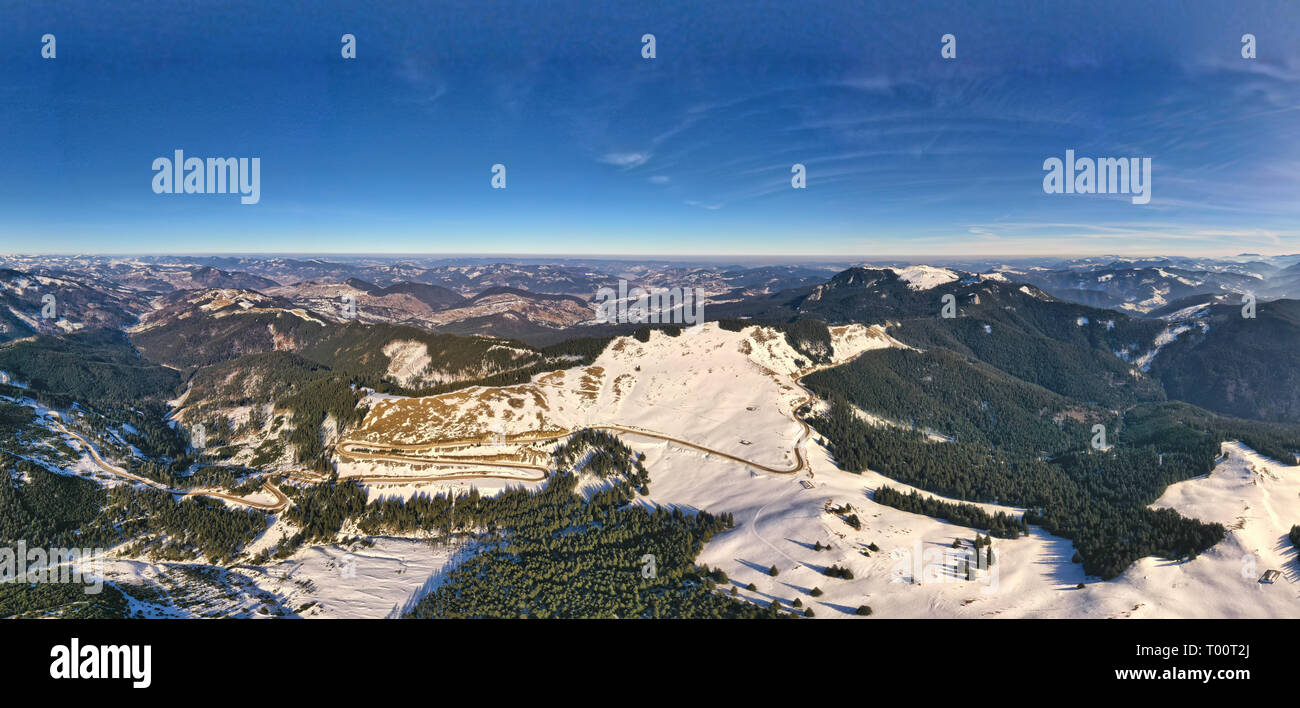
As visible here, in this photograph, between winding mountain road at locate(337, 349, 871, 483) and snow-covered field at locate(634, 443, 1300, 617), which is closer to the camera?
snow-covered field at locate(634, 443, 1300, 617)

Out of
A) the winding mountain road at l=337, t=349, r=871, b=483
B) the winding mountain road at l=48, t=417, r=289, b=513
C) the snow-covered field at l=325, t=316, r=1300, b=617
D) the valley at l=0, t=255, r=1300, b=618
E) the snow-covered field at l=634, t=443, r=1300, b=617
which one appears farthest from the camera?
the winding mountain road at l=337, t=349, r=871, b=483

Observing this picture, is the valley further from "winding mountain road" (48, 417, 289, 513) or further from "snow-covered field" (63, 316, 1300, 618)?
"winding mountain road" (48, 417, 289, 513)

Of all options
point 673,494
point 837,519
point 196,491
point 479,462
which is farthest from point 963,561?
point 196,491

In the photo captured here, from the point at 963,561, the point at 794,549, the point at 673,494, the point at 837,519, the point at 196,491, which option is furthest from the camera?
the point at 196,491

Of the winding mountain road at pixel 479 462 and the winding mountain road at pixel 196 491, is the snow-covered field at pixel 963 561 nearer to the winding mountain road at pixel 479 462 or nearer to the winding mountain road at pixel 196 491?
the winding mountain road at pixel 479 462

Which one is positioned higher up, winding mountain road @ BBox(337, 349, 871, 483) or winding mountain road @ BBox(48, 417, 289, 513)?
winding mountain road @ BBox(337, 349, 871, 483)

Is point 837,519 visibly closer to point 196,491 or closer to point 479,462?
point 479,462

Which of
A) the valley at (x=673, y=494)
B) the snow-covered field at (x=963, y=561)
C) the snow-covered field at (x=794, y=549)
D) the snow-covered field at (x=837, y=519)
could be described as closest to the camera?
the snow-covered field at (x=963, y=561)

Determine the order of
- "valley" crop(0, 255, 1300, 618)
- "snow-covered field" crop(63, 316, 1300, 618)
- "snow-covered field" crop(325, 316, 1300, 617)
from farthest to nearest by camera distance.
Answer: "valley" crop(0, 255, 1300, 618) → "snow-covered field" crop(63, 316, 1300, 618) → "snow-covered field" crop(325, 316, 1300, 617)

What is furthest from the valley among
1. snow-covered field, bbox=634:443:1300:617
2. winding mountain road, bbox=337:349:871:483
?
winding mountain road, bbox=337:349:871:483

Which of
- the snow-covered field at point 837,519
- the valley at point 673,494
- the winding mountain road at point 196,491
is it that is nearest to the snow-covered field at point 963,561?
the snow-covered field at point 837,519
